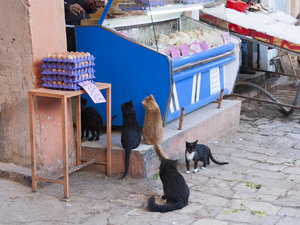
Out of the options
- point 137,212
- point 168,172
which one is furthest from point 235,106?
point 137,212

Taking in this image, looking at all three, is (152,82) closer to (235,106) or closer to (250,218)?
(250,218)

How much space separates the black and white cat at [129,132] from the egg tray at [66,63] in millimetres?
685

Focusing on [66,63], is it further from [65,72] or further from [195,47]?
[195,47]

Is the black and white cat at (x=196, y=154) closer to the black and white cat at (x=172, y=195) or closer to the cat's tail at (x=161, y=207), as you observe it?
the black and white cat at (x=172, y=195)

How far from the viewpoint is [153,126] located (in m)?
4.14

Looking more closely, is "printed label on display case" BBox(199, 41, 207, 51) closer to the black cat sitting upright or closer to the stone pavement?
the stone pavement

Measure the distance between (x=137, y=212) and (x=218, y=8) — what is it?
11.4ft

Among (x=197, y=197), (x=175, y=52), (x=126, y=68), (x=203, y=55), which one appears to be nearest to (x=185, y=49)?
(x=175, y=52)

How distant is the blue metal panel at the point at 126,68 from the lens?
420 cm

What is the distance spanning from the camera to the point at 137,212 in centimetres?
335

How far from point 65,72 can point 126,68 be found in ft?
3.28

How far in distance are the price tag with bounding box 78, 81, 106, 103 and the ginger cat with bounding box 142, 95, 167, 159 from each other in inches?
27.7

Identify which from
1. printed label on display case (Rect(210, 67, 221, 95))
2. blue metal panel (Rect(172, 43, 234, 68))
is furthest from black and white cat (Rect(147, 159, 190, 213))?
printed label on display case (Rect(210, 67, 221, 95))

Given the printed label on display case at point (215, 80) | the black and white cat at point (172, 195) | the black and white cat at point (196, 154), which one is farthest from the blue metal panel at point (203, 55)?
the black and white cat at point (172, 195)
